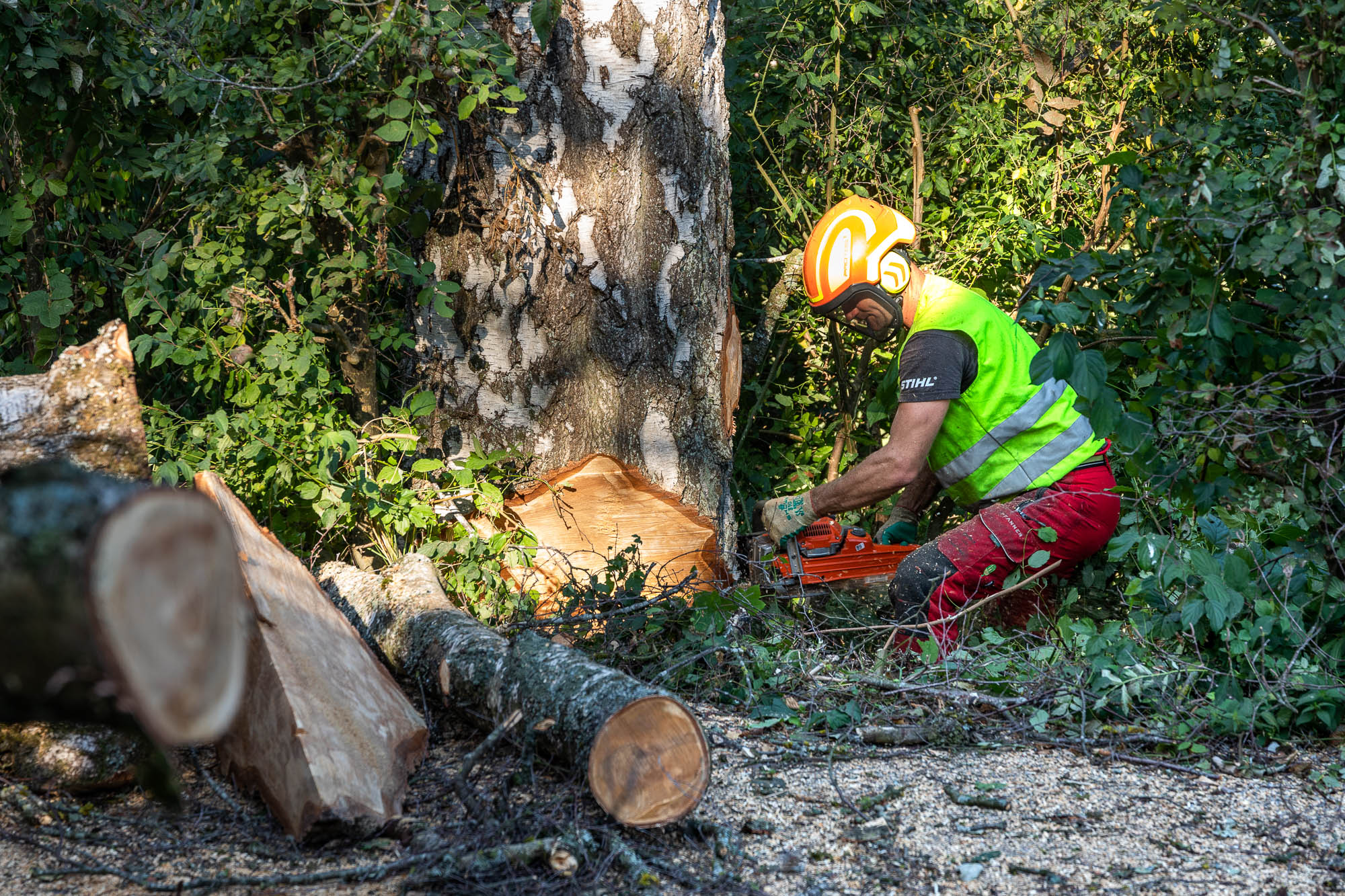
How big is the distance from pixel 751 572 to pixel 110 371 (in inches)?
103

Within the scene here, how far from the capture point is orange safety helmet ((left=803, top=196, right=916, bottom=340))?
3920 mm

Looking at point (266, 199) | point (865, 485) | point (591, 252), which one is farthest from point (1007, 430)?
point (266, 199)

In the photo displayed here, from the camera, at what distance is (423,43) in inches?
121

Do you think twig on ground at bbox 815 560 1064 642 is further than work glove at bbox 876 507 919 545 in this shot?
No

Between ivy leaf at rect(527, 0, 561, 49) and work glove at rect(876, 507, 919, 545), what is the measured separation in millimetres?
2504

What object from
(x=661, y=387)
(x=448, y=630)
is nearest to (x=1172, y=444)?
(x=661, y=387)

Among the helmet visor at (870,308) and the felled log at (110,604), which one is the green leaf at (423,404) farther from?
the felled log at (110,604)

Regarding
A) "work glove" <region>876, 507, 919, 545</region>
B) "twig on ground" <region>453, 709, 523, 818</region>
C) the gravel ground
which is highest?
"twig on ground" <region>453, 709, 523, 818</region>

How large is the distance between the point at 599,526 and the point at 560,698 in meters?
1.46

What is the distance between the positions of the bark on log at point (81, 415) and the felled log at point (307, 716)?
347 mm

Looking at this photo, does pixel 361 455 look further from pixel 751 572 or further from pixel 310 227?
pixel 751 572

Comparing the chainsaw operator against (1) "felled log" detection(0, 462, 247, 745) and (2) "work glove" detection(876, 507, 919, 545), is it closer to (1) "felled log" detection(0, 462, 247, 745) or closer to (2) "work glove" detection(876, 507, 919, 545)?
(2) "work glove" detection(876, 507, 919, 545)

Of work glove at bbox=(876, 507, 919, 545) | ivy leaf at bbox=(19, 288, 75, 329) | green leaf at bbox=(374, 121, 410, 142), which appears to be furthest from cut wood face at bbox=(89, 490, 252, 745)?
work glove at bbox=(876, 507, 919, 545)

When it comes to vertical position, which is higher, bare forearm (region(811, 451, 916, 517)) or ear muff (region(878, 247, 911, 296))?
ear muff (region(878, 247, 911, 296))
